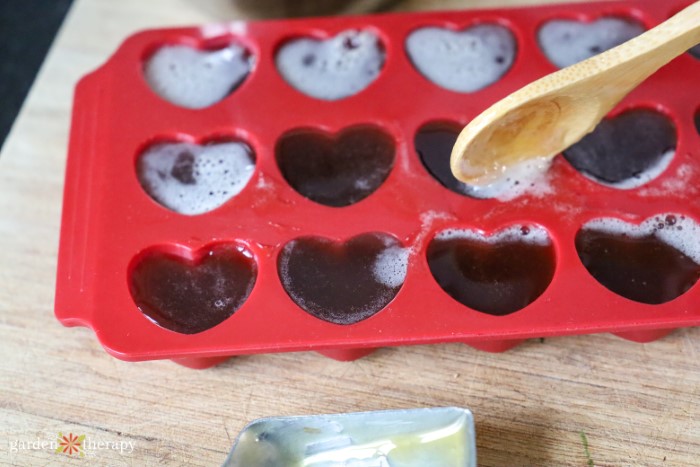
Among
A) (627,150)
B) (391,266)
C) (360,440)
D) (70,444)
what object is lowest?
(70,444)

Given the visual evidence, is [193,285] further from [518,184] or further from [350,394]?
[518,184]

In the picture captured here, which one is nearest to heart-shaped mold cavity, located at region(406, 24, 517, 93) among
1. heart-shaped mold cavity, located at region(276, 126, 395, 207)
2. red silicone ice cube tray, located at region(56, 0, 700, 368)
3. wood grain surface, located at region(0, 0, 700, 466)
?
red silicone ice cube tray, located at region(56, 0, 700, 368)

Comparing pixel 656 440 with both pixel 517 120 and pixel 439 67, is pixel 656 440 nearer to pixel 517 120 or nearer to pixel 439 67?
pixel 517 120

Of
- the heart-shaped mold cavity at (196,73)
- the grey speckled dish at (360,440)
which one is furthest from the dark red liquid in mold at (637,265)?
the heart-shaped mold cavity at (196,73)

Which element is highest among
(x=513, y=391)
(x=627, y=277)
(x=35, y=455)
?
(x=627, y=277)

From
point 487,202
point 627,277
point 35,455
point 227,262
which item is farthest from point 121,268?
point 627,277

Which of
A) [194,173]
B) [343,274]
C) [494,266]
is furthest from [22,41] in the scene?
[494,266]
